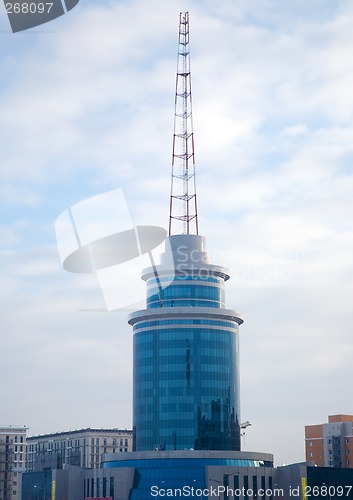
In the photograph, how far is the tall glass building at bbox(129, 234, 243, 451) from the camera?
591 feet

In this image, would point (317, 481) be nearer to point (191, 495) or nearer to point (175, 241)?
point (191, 495)

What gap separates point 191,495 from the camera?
164875mm

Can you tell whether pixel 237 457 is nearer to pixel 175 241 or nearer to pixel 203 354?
pixel 203 354

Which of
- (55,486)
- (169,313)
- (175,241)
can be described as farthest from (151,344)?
(55,486)

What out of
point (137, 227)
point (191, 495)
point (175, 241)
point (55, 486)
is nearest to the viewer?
point (137, 227)

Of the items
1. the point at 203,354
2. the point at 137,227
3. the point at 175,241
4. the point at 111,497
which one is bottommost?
the point at 111,497

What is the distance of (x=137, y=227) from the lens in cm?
13188

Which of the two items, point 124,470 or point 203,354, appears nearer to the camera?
point 124,470

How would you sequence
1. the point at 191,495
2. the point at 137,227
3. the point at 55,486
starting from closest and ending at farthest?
the point at 137,227 < the point at 191,495 < the point at 55,486

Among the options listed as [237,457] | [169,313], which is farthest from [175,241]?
[237,457]

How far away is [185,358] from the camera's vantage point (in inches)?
7151

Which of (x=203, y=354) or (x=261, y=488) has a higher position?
(x=203, y=354)

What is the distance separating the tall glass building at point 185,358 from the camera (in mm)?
180000

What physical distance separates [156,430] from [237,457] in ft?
61.4
